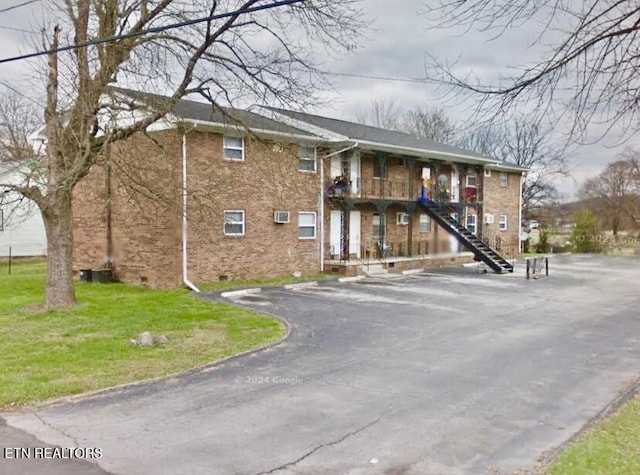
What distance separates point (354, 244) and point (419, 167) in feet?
19.5

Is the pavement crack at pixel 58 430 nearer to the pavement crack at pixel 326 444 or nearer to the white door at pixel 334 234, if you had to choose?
the pavement crack at pixel 326 444

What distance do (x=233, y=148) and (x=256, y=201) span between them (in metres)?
2.00

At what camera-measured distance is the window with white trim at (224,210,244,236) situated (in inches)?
690

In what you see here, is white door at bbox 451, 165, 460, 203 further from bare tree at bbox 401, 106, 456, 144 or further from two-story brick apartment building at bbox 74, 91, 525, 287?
bare tree at bbox 401, 106, 456, 144

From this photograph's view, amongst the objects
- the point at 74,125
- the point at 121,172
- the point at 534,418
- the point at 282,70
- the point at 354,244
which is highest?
the point at 282,70

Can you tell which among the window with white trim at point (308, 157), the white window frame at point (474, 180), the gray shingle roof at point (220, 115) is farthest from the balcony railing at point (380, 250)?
the white window frame at point (474, 180)

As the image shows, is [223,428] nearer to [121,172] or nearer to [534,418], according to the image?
[534,418]

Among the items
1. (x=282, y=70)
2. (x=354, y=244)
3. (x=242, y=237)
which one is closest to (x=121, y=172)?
(x=282, y=70)

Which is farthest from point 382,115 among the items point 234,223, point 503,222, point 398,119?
point 234,223

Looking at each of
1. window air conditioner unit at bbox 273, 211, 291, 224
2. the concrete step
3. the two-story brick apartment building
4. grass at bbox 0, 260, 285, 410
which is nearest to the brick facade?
the two-story brick apartment building

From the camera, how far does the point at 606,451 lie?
15.1 feet

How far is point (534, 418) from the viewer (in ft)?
19.0

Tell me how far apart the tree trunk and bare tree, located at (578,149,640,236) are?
47.3 m

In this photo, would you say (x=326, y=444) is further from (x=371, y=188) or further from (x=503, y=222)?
(x=503, y=222)
